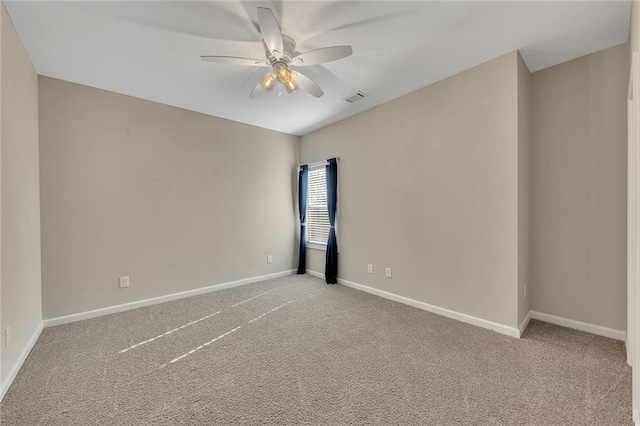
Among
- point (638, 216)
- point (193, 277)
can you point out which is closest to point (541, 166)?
point (638, 216)

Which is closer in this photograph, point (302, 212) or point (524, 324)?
point (524, 324)

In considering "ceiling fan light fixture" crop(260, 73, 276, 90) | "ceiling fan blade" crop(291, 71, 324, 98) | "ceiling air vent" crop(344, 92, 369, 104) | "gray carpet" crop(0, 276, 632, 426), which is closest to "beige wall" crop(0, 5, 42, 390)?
"gray carpet" crop(0, 276, 632, 426)

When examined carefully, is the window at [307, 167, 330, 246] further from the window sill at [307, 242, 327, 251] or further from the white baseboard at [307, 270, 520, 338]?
the white baseboard at [307, 270, 520, 338]

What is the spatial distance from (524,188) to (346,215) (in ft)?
7.25

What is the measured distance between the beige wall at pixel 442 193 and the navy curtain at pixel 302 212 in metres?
0.90

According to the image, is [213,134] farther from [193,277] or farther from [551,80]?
[551,80]

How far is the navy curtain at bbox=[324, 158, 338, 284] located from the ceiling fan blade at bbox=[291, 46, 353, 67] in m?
2.06

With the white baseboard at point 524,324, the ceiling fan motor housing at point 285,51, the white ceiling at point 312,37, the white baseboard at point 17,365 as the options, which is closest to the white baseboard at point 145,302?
the white baseboard at point 17,365

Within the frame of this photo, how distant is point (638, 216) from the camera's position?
1.47 metres

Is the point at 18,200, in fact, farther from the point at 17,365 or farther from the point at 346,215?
the point at 346,215

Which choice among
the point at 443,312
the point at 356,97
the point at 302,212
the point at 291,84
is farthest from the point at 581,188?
the point at 302,212

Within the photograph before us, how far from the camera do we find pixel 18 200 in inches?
83.0

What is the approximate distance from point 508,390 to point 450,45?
8.81 ft

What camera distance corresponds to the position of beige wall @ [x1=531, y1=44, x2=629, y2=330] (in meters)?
2.38
